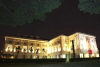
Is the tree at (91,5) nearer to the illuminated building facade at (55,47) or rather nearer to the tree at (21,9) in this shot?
the tree at (21,9)

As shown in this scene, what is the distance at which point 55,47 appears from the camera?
214 ft

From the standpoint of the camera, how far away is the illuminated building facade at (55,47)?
56.7 m

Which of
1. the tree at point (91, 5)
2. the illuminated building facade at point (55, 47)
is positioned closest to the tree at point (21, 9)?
the tree at point (91, 5)

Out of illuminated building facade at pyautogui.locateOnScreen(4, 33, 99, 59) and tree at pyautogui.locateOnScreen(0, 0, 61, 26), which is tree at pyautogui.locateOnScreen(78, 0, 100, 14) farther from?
illuminated building facade at pyautogui.locateOnScreen(4, 33, 99, 59)

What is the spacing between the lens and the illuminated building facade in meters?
56.7

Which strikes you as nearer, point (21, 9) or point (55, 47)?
point (21, 9)

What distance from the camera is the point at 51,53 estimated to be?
230ft

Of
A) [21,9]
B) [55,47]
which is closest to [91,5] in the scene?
[21,9]

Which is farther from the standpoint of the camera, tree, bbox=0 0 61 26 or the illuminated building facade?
the illuminated building facade

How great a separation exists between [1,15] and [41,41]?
64238mm

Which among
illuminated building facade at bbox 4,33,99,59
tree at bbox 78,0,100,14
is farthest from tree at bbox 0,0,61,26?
illuminated building facade at bbox 4,33,99,59

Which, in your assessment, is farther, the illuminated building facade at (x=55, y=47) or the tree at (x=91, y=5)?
the illuminated building facade at (x=55, y=47)

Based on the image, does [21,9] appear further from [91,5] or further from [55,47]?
[55,47]

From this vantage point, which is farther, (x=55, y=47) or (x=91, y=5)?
(x=55, y=47)
